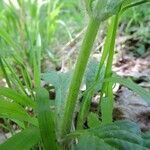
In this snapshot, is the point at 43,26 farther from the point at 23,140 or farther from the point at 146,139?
the point at 146,139

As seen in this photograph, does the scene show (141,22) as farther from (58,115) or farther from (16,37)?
(58,115)

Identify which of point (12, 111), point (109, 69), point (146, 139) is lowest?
point (146, 139)

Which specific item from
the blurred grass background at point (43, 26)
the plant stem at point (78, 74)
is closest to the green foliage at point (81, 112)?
the plant stem at point (78, 74)

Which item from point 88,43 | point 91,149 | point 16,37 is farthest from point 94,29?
point 16,37

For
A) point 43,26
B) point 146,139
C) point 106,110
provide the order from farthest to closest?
point 43,26 → point 106,110 → point 146,139

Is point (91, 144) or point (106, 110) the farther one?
point (106, 110)

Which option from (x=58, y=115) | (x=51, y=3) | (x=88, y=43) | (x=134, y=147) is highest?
(x=51, y=3)

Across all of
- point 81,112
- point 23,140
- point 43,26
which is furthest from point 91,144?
point 43,26
